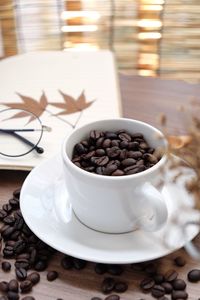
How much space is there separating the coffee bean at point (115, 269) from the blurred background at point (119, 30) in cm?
95

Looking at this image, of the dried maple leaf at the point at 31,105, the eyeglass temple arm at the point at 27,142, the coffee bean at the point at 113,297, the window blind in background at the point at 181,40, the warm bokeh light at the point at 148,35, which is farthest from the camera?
the warm bokeh light at the point at 148,35

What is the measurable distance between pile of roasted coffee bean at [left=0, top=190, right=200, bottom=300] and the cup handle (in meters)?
0.05

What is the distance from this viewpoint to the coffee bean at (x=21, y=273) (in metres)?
0.53

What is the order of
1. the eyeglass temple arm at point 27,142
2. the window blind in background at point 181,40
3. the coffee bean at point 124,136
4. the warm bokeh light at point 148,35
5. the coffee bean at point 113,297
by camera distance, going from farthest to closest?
1. the warm bokeh light at point 148,35
2. the window blind in background at point 181,40
3. the eyeglass temple arm at point 27,142
4. the coffee bean at point 124,136
5. the coffee bean at point 113,297

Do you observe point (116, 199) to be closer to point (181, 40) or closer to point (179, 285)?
point (179, 285)

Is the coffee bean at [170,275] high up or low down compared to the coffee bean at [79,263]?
down

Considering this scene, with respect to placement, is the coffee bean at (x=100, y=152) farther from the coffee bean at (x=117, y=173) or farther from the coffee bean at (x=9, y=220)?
the coffee bean at (x=9, y=220)

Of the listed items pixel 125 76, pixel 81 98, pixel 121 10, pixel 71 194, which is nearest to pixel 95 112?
pixel 81 98

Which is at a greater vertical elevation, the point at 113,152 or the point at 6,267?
the point at 113,152

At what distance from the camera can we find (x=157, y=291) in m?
0.51

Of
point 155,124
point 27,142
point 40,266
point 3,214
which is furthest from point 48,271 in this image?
A: point 155,124

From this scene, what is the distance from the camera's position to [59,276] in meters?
0.54

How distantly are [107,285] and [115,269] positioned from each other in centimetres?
2

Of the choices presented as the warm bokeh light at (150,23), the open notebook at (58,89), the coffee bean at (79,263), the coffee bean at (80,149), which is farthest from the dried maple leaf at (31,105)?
the warm bokeh light at (150,23)
